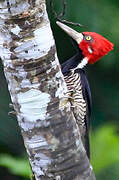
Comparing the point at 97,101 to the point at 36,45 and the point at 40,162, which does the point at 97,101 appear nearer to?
the point at 40,162

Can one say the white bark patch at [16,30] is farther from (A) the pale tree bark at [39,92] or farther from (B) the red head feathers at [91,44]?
(B) the red head feathers at [91,44]

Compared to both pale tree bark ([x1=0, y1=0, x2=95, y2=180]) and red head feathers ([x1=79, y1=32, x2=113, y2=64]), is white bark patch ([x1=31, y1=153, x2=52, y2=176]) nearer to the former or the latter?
pale tree bark ([x1=0, y1=0, x2=95, y2=180])

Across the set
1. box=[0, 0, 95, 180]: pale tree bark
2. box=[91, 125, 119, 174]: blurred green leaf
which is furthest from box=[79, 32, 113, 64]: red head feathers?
box=[0, 0, 95, 180]: pale tree bark

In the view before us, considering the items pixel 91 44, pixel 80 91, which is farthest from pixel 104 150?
pixel 91 44

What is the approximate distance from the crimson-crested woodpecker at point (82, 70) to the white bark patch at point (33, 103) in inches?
51.0

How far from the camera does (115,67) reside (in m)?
6.18

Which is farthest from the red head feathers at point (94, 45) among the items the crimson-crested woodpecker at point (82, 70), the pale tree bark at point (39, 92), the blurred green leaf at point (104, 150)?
the pale tree bark at point (39, 92)

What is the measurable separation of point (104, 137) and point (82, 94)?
1.27m

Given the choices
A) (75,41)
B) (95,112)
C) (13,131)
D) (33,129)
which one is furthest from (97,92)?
(33,129)

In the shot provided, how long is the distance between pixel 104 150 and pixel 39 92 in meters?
2.46

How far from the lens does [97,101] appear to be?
21.1 ft

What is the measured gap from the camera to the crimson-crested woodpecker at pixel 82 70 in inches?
152

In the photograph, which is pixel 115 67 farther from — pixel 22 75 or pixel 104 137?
pixel 22 75

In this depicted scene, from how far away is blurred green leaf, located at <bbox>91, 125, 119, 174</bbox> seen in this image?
15.4ft
